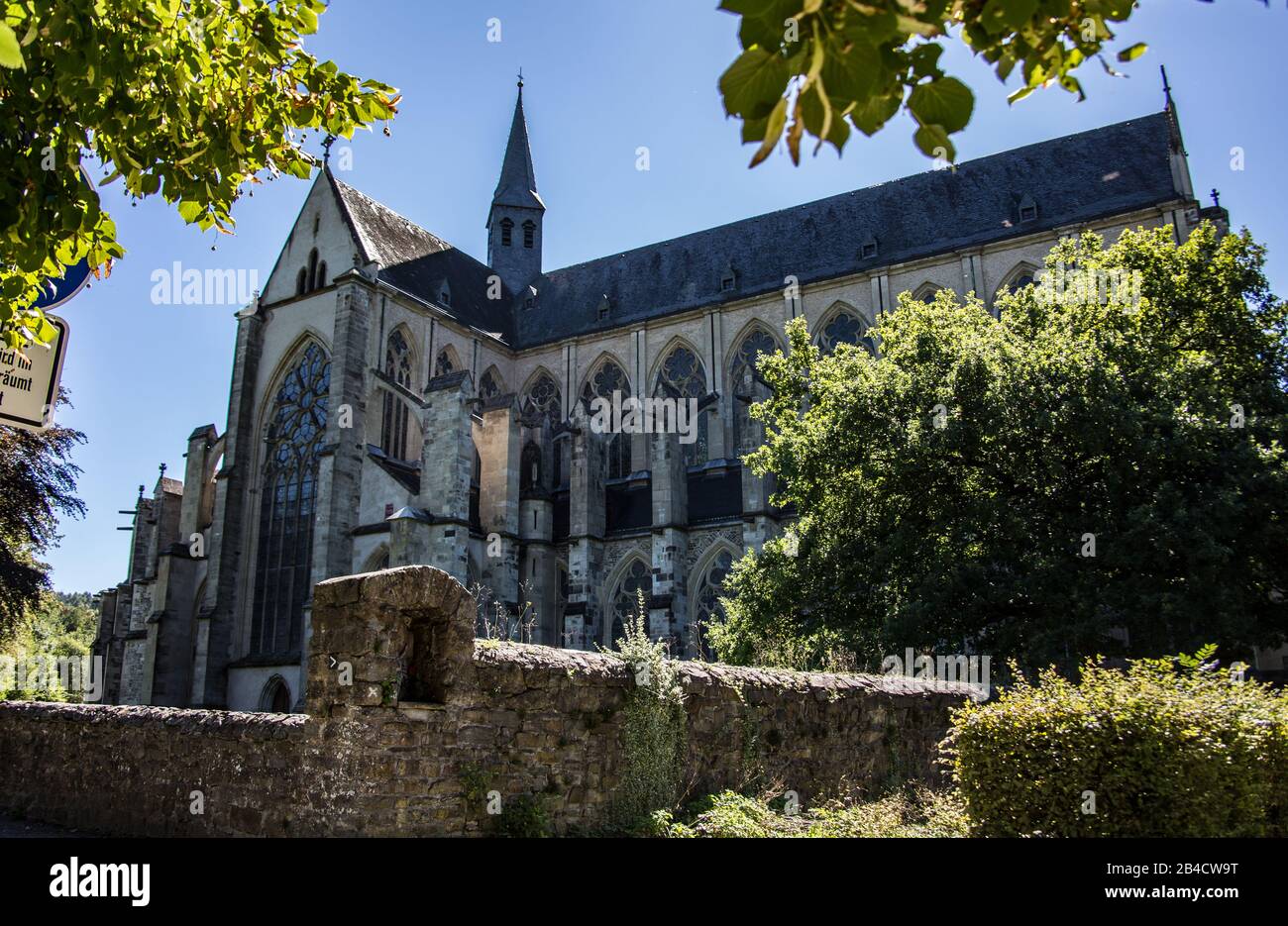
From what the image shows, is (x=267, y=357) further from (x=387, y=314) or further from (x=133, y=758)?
(x=133, y=758)

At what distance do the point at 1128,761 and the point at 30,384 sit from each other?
5.92 metres

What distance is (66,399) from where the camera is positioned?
76.6ft

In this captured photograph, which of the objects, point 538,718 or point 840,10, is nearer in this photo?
point 840,10

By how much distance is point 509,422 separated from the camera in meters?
24.3

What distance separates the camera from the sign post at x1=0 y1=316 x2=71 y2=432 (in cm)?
375

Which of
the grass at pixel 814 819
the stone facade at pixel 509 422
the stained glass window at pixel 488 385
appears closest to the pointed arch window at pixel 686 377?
the stone facade at pixel 509 422

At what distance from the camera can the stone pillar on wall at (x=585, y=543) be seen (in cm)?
2336

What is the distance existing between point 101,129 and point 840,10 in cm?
431

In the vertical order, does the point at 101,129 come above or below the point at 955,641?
above

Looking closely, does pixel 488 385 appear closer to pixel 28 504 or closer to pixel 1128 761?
pixel 28 504

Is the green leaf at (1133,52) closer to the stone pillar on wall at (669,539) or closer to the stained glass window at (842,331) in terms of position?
the stone pillar on wall at (669,539)
